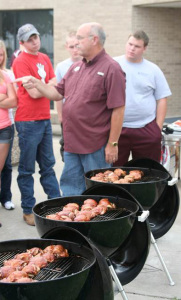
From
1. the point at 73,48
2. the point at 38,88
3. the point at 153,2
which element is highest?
the point at 153,2

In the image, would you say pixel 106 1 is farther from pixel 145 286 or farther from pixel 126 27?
pixel 145 286

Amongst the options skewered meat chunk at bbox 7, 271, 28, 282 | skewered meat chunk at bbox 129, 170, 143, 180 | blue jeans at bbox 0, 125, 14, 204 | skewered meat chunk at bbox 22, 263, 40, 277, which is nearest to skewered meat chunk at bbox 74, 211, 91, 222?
skewered meat chunk at bbox 22, 263, 40, 277

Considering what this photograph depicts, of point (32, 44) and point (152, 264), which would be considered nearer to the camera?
point (152, 264)

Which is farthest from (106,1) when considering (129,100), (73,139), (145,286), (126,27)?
(145,286)

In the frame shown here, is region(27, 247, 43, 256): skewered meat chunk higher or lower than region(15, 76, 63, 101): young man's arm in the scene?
lower

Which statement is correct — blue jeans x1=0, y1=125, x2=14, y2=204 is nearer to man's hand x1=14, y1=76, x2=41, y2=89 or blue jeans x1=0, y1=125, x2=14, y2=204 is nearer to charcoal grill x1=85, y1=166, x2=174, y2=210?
man's hand x1=14, y1=76, x2=41, y2=89

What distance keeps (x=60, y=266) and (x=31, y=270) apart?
8.2 inches

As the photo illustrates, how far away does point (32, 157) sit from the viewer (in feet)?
19.1

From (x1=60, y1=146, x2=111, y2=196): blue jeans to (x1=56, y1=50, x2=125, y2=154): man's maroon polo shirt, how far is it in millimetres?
81

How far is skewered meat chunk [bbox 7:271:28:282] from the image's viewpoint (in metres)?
2.78

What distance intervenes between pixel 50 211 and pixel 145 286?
1.24 meters

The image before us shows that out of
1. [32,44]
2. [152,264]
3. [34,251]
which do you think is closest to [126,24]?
[32,44]

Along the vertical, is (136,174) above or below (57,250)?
below

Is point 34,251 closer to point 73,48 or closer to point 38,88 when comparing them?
point 38,88
